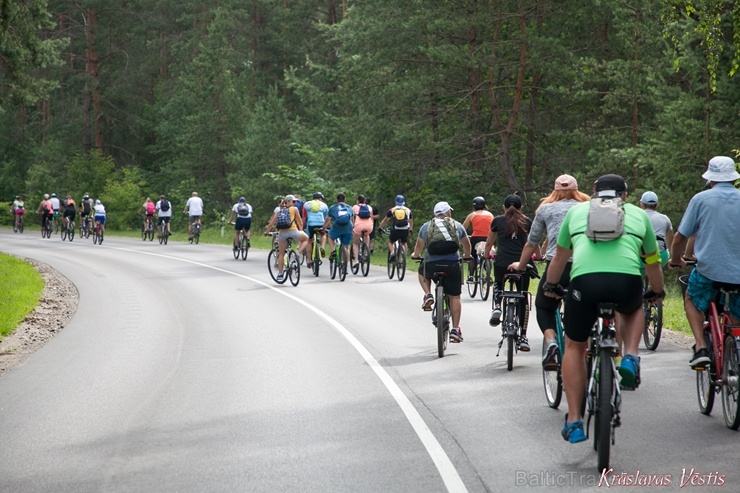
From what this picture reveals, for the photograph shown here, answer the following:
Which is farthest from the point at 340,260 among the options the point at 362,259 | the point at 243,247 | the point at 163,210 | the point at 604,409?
the point at 604,409

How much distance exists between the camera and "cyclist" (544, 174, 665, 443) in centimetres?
648

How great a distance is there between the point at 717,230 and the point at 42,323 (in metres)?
11.5

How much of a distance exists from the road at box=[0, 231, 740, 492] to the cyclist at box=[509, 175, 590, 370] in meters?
0.63

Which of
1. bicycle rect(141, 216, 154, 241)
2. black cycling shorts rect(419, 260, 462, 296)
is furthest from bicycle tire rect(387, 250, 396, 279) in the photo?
bicycle rect(141, 216, 154, 241)

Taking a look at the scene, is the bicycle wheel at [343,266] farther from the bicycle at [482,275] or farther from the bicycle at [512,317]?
the bicycle at [512,317]

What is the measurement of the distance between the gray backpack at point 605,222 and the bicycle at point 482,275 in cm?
1203

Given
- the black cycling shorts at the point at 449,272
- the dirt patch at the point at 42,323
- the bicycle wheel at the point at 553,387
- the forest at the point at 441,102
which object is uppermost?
the forest at the point at 441,102

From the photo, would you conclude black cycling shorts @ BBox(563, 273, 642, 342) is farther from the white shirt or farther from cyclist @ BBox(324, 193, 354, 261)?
the white shirt

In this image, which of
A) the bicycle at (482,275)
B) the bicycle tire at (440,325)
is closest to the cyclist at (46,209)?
the bicycle at (482,275)

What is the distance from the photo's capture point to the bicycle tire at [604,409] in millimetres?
6211

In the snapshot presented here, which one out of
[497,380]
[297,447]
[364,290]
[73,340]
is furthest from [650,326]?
[364,290]

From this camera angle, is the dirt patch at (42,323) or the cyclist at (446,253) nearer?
the cyclist at (446,253)

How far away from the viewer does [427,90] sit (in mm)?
34312

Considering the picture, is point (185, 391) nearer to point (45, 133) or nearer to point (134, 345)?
point (134, 345)
